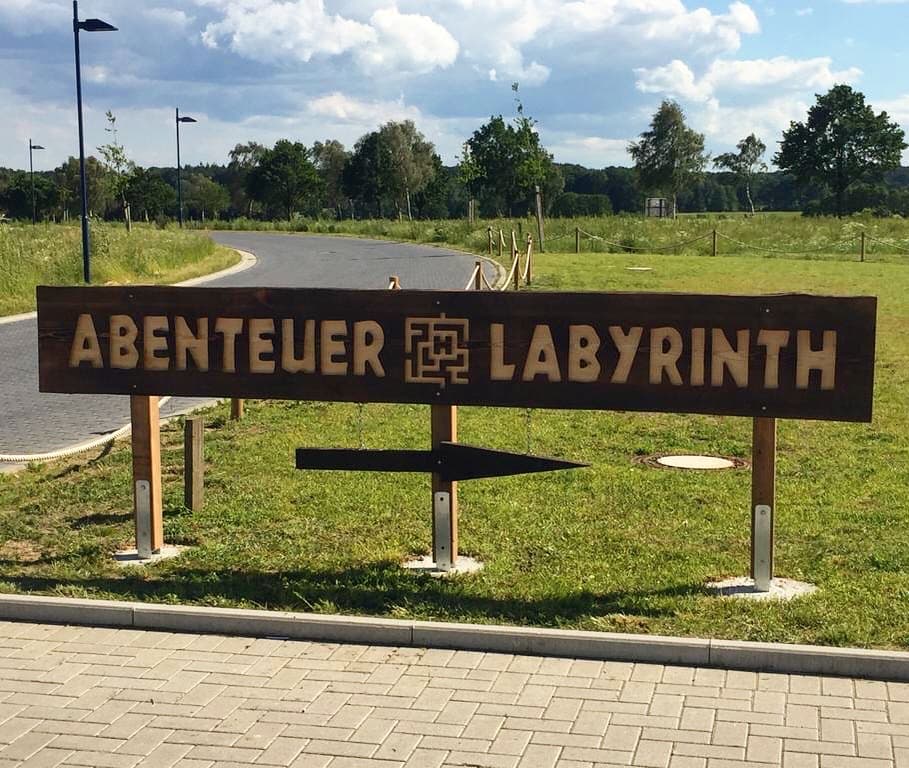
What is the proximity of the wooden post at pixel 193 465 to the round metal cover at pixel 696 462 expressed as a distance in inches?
143

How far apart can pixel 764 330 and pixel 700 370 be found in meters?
0.37

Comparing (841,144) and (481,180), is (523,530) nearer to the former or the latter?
(481,180)

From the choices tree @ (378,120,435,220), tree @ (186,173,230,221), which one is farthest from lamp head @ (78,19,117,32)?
tree @ (186,173,230,221)

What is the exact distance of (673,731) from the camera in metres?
4.48

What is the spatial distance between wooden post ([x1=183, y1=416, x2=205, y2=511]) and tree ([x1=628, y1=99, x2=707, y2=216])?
96051 mm

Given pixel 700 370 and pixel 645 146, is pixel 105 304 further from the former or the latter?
pixel 645 146

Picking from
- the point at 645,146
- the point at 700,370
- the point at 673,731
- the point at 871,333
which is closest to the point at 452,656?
the point at 673,731

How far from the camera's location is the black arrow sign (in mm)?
6535

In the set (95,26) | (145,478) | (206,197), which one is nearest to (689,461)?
(145,478)

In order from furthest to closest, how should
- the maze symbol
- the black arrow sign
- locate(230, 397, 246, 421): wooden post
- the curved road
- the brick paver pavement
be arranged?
the curved road → locate(230, 397, 246, 421): wooden post → the black arrow sign → the maze symbol → the brick paver pavement

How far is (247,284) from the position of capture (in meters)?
29.6

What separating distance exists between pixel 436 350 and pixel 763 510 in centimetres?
189

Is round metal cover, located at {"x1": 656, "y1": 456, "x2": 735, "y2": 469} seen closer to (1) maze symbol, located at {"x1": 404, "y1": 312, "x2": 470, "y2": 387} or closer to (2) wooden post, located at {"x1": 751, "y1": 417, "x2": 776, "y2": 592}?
(2) wooden post, located at {"x1": 751, "y1": 417, "x2": 776, "y2": 592}

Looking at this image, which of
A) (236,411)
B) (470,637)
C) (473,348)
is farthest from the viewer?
(236,411)
